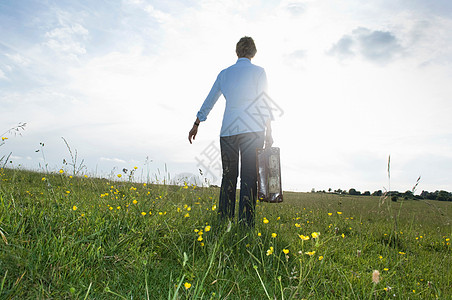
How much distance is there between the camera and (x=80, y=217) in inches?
109

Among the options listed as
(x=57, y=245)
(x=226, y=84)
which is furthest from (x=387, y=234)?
(x=57, y=245)

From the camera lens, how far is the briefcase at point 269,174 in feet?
13.4

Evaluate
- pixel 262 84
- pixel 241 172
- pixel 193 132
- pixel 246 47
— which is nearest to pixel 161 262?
pixel 241 172

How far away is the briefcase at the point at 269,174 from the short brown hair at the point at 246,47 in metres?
1.62

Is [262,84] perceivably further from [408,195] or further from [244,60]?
[408,195]

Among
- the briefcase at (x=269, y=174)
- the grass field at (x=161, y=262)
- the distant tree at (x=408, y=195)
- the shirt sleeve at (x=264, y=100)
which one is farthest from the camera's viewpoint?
the shirt sleeve at (x=264, y=100)

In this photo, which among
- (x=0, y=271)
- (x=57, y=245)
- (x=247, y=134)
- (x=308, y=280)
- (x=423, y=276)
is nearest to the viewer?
(x=0, y=271)

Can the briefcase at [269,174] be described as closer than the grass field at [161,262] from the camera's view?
No

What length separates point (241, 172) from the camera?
4270mm

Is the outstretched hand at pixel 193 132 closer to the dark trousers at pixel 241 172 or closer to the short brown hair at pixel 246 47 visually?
the dark trousers at pixel 241 172

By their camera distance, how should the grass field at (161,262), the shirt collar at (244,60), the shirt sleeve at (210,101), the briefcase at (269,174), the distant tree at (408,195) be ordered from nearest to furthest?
the grass field at (161,262) → the distant tree at (408,195) → the briefcase at (269,174) → the shirt collar at (244,60) → the shirt sleeve at (210,101)

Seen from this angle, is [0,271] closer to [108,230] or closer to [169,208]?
[108,230]

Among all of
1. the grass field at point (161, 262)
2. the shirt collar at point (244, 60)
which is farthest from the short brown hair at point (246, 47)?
the grass field at point (161, 262)

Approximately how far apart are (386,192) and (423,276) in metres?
1.45
